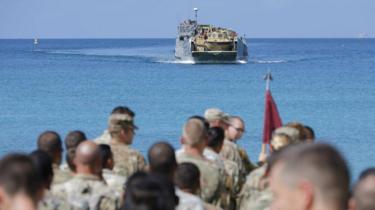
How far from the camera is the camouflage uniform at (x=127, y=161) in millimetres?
9617

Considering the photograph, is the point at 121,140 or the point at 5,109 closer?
the point at 121,140

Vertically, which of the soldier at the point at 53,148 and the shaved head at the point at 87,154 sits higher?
the shaved head at the point at 87,154

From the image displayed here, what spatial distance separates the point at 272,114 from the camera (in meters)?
12.4

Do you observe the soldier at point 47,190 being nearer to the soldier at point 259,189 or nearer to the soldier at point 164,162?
the soldier at point 164,162

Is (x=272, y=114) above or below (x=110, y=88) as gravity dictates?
above

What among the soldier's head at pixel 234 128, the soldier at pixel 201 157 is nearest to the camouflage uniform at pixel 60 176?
the soldier at pixel 201 157

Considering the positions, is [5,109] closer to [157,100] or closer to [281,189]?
[157,100]

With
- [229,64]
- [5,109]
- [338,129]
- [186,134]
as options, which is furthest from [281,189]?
[229,64]

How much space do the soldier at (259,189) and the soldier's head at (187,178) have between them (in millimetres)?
477

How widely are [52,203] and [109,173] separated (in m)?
1.80

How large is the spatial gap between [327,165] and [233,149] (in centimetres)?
604

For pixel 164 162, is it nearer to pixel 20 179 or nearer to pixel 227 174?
pixel 227 174

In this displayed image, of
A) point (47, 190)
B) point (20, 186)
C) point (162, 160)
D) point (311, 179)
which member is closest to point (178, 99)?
point (162, 160)

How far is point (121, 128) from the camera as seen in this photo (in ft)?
32.7
